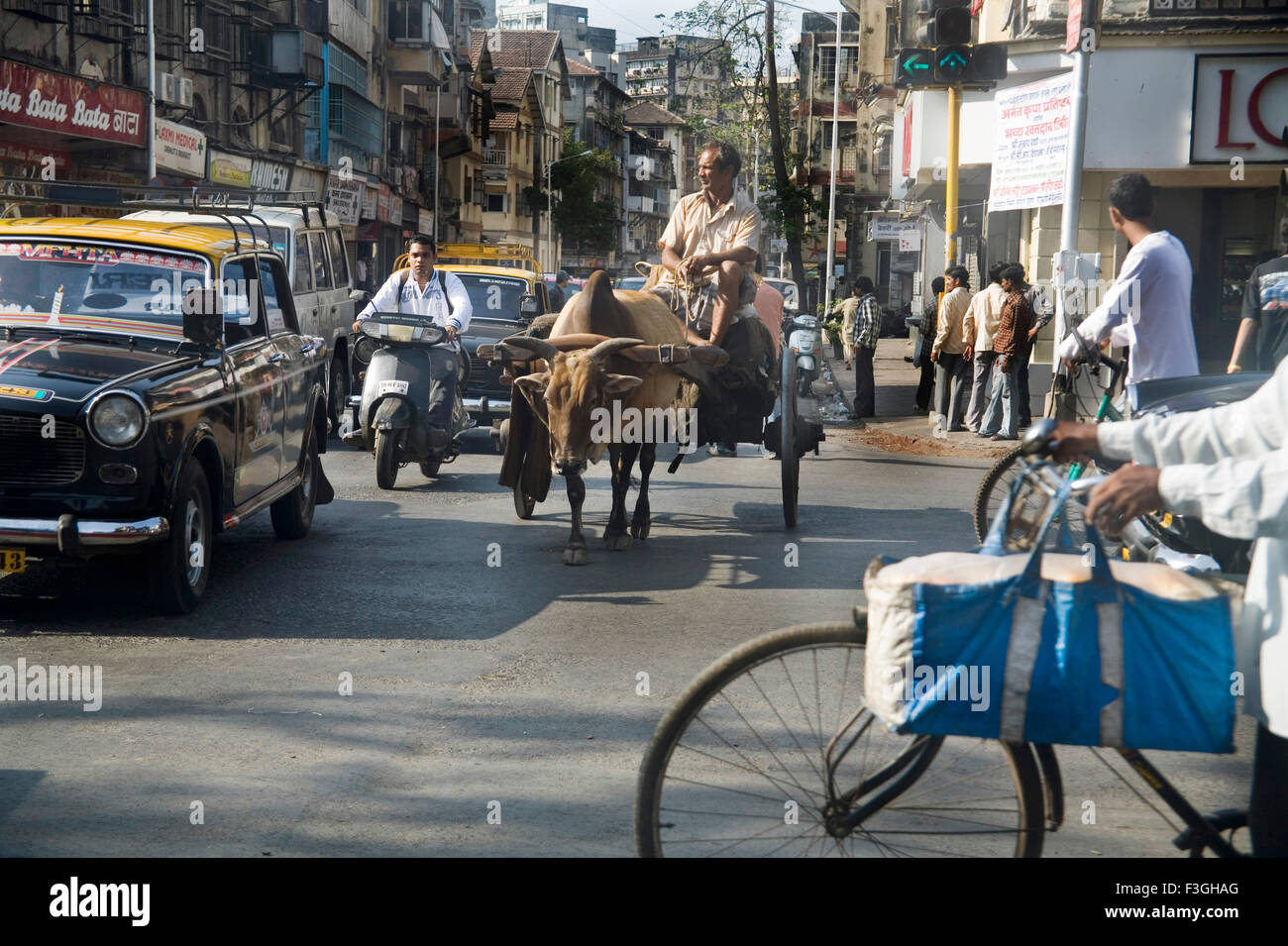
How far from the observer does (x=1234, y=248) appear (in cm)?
2183

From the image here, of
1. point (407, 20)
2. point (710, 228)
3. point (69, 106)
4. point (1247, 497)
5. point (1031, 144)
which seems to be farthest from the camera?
point (407, 20)

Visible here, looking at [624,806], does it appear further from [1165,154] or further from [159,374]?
[1165,154]

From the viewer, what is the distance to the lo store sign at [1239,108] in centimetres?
2003

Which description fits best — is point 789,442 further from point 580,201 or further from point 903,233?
point 580,201

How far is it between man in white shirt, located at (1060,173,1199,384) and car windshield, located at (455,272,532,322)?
11412 mm

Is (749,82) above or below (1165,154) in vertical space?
above

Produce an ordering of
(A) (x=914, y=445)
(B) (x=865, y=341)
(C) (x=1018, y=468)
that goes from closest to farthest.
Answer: (C) (x=1018, y=468) < (A) (x=914, y=445) < (B) (x=865, y=341)

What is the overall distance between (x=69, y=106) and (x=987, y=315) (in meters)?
14.2

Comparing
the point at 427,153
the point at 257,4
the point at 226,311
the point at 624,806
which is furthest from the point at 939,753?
the point at 427,153

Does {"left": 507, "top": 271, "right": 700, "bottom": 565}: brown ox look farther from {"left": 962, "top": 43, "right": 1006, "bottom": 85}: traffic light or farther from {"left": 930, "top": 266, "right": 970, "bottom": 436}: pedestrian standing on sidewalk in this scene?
{"left": 930, "top": 266, "right": 970, "bottom": 436}: pedestrian standing on sidewalk

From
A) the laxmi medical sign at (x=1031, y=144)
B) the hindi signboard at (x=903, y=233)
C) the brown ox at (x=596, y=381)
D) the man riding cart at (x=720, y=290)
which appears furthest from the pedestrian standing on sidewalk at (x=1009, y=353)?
the hindi signboard at (x=903, y=233)

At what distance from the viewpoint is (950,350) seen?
19.8 metres

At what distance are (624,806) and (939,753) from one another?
1664 mm

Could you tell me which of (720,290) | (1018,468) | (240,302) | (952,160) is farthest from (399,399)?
(952,160)
